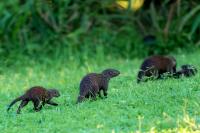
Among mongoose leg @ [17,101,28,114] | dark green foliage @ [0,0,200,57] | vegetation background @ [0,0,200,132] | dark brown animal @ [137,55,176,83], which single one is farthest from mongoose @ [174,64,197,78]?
dark green foliage @ [0,0,200,57]

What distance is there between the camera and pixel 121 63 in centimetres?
1320

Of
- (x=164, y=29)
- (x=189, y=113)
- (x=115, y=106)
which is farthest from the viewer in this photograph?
(x=164, y=29)

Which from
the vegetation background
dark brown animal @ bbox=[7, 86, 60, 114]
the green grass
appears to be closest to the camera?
the green grass

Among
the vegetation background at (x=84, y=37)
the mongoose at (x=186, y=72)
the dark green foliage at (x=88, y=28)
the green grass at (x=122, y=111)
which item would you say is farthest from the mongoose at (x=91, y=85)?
the dark green foliage at (x=88, y=28)

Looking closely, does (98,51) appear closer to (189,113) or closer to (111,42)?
(111,42)

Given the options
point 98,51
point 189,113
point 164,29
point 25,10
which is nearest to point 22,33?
point 25,10

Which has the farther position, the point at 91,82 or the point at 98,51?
the point at 98,51

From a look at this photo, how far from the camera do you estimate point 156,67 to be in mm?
10000

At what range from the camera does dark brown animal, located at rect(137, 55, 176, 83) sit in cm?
991

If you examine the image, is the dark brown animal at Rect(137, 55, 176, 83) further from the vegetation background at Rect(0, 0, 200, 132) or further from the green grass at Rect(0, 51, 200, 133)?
the vegetation background at Rect(0, 0, 200, 132)

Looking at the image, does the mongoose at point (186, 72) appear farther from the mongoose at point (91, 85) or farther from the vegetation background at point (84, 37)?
the mongoose at point (91, 85)

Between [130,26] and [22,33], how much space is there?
2261 millimetres

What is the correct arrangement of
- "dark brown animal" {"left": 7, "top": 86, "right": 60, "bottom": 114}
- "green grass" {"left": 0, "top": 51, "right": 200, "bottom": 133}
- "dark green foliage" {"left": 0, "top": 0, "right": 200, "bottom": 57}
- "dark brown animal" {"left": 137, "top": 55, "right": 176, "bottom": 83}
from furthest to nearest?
"dark green foliage" {"left": 0, "top": 0, "right": 200, "bottom": 57}, "dark brown animal" {"left": 137, "top": 55, "right": 176, "bottom": 83}, "dark brown animal" {"left": 7, "top": 86, "right": 60, "bottom": 114}, "green grass" {"left": 0, "top": 51, "right": 200, "bottom": 133}

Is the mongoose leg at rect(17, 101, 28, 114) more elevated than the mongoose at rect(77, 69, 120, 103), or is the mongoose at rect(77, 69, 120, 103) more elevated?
the mongoose at rect(77, 69, 120, 103)
